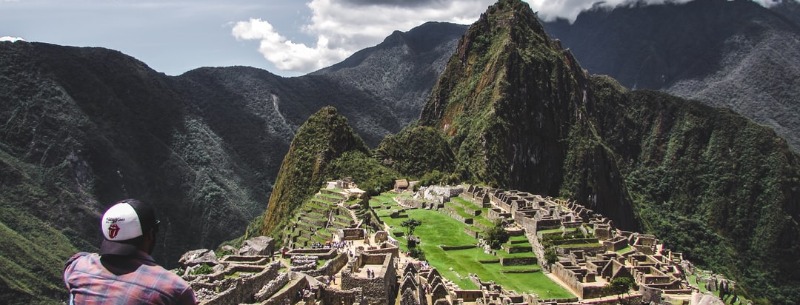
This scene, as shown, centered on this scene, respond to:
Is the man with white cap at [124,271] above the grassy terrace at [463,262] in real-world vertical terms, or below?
above

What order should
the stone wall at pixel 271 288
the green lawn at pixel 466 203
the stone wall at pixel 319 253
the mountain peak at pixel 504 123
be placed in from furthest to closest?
1. the mountain peak at pixel 504 123
2. the green lawn at pixel 466 203
3. the stone wall at pixel 319 253
4. the stone wall at pixel 271 288

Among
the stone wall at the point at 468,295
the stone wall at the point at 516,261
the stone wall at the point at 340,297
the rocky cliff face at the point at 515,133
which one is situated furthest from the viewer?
the rocky cliff face at the point at 515,133

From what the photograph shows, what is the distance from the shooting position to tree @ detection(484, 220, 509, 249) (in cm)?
5875

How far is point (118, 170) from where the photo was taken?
162 meters

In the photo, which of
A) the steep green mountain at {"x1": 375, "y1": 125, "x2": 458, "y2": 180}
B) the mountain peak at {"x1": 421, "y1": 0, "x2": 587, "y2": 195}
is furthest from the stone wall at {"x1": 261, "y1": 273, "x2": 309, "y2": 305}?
the mountain peak at {"x1": 421, "y1": 0, "x2": 587, "y2": 195}

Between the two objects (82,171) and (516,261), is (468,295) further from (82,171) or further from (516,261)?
(82,171)

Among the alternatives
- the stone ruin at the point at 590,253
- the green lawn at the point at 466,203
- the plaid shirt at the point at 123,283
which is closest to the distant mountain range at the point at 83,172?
A: the green lawn at the point at 466,203

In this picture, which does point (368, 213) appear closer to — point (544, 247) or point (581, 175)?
point (544, 247)

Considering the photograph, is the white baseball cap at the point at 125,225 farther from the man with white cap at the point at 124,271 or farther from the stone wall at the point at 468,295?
the stone wall at the point at 468,295

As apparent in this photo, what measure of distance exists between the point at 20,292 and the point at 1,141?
76.2m

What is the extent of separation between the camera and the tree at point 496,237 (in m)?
58.8

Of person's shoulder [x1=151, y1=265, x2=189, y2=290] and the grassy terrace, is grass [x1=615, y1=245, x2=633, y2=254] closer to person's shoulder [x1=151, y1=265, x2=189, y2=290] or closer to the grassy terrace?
Answer: the grassy terrace

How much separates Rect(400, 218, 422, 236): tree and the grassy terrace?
0.40 meters

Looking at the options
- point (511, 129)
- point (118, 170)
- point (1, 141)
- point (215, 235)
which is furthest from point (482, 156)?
point (1, 141)
